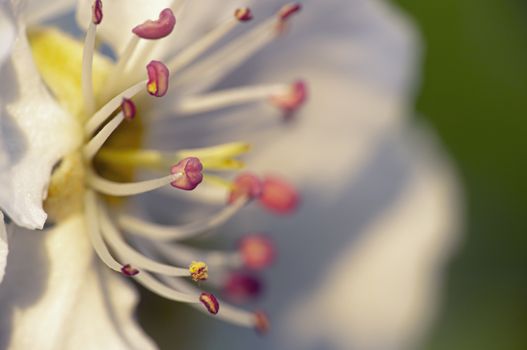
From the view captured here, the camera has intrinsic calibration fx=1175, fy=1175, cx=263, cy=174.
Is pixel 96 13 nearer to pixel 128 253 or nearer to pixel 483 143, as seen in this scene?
pixel 128 253

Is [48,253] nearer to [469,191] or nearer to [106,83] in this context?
[106,83]

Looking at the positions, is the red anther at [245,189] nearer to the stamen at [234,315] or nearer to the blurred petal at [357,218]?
the stamen at [234,315]

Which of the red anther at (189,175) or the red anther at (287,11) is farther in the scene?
the red anther at (287,11)

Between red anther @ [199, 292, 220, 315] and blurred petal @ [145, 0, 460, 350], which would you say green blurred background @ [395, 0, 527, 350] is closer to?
blurred petal @ [145, 0, 460, 350]

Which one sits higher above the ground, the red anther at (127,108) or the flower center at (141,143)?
the red anther at (127,108)

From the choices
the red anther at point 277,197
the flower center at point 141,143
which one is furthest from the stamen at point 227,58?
the red anther at point 277,197

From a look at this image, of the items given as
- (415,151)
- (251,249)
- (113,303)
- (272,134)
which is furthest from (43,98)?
(415,151)
